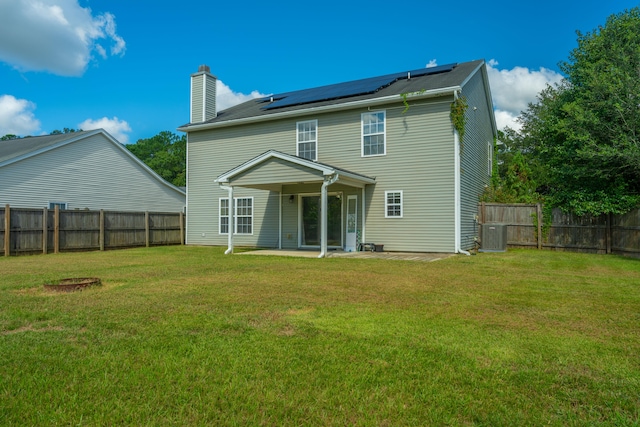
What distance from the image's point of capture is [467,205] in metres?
14.1

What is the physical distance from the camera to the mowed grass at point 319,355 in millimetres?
2479

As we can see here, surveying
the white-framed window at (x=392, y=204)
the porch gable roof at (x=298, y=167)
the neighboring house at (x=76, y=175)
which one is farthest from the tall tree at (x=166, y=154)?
the white-framed window at (x=392, y=204)

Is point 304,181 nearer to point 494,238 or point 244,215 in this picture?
point 244,215

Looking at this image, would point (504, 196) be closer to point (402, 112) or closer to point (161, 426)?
point (402, 112)

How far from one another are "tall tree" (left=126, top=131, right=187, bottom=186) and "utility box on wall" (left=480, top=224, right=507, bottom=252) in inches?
1453

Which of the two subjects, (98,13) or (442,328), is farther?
(98,13)

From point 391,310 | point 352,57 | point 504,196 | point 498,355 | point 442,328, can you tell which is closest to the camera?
point 498,355

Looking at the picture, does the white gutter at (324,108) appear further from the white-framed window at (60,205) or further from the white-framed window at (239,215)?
the white-framed window at (60,205)

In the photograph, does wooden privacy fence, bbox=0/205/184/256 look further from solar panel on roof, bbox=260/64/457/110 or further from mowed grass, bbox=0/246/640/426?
mowed grass, bbox=0/246/640/426

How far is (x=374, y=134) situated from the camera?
14016 mm

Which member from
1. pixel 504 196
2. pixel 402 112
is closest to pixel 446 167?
pixel 402 112

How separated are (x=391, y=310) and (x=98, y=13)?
14.2m

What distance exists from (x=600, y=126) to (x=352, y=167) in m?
7.87

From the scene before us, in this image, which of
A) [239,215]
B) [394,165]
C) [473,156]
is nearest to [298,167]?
[394,165]
